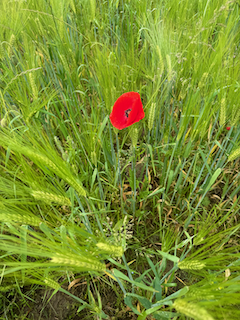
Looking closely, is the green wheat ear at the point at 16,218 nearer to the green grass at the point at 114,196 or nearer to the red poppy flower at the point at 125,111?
the green grass at the point at 114,196

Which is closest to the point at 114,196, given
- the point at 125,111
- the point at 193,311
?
the point at 125,111

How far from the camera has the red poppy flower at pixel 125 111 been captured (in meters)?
0.62

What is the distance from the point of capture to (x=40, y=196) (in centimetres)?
49

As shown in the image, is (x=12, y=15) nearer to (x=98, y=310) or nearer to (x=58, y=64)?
(x=58, y=64)

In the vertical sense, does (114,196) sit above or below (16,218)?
below

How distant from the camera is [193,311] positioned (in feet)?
1.22

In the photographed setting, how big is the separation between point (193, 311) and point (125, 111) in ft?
1.90

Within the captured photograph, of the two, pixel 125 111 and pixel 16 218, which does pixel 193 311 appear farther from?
pixel 125 111

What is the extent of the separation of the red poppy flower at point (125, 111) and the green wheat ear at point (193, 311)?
0.46 m

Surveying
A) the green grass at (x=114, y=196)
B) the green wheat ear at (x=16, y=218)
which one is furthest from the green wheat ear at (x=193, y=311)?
the green wheat ear at (x=16, y=218)

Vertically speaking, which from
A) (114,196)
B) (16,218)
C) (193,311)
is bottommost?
(114,196)

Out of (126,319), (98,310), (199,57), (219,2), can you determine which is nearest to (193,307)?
(98,310)

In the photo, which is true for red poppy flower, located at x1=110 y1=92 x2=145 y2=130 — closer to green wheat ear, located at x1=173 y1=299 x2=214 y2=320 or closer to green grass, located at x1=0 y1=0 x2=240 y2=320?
green grass, located at x1=0 y1=0 x2=240 y2=320

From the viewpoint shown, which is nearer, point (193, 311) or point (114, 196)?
point (193, 311)
